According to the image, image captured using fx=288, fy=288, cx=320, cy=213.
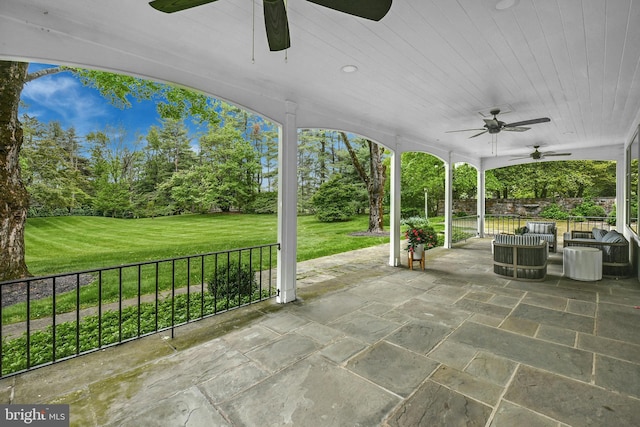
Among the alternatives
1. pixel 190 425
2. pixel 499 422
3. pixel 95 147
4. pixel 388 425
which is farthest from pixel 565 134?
pixel 95 147

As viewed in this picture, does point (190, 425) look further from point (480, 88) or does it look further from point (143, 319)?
point (480, 88)

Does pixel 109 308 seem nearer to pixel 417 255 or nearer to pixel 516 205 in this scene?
pixel 417 255

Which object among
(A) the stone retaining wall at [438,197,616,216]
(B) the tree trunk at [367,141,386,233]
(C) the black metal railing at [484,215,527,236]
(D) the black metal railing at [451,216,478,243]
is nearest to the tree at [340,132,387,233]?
(B) the tree trunk at [367,141,386,233]

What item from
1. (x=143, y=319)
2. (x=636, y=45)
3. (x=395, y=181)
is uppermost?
(x=636, y=45)

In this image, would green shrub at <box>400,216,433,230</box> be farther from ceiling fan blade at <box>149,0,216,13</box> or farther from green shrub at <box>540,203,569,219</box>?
green shrub at <box>540,203,569,219</box>

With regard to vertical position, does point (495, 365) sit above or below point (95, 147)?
below

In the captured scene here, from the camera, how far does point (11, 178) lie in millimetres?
4035

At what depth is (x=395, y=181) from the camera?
595 cm

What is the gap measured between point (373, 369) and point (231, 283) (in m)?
2.37

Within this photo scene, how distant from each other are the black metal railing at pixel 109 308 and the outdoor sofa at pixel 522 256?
3.94m


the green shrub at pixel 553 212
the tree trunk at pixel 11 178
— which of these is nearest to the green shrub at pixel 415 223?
the tree trunk at pixel 11 178

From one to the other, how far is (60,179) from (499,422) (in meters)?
8.25

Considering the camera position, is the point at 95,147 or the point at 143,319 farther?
the point at 95,147
